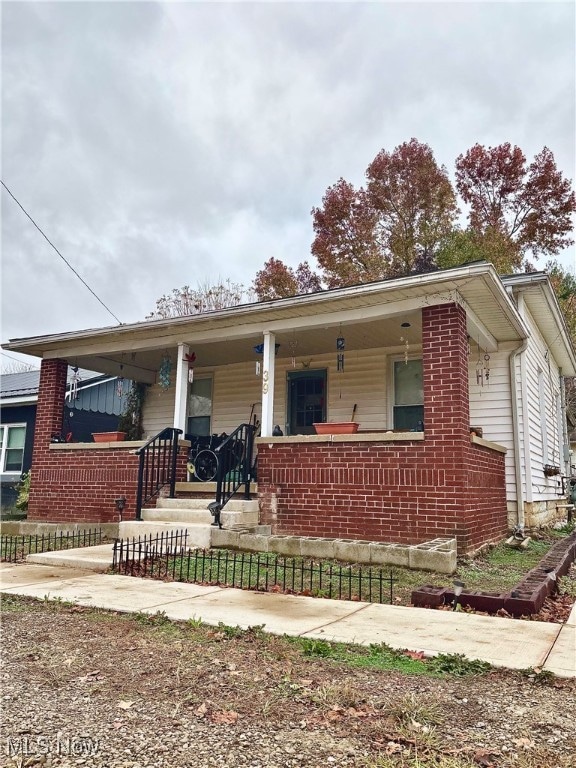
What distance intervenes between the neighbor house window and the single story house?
16.5ft

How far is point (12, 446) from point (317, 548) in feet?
41.1

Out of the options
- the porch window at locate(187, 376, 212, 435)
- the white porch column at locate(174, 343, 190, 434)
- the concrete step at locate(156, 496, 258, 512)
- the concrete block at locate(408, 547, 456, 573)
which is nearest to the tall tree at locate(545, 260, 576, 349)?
the porch window at locate(187, 376, 212, 435)

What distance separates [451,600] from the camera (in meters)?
4.66

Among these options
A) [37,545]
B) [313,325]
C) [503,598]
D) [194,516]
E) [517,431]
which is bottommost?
[37,545]

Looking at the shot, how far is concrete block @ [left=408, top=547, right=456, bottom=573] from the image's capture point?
591 cm

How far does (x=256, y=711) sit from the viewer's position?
2439 millimetres

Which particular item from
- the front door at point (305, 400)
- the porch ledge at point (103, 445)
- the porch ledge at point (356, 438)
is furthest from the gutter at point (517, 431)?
the porch ledge at point (103, 445)

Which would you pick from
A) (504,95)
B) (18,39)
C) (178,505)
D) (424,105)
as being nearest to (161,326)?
(178,505)

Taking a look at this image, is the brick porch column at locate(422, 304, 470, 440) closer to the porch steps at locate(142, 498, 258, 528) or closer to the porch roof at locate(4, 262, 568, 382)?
the porch roof at locate(4, 262, 568, 382)

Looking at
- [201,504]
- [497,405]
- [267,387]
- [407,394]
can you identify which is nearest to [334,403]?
[407,394]

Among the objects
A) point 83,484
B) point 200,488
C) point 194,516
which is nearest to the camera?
point 194,516

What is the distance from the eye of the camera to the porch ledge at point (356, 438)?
735 centimetres

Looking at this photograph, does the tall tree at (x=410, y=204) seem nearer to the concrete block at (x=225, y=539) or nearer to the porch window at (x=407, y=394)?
the porch window at (x=407, y=394)

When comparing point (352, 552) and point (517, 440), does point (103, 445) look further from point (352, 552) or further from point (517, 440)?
point (517, 440)
